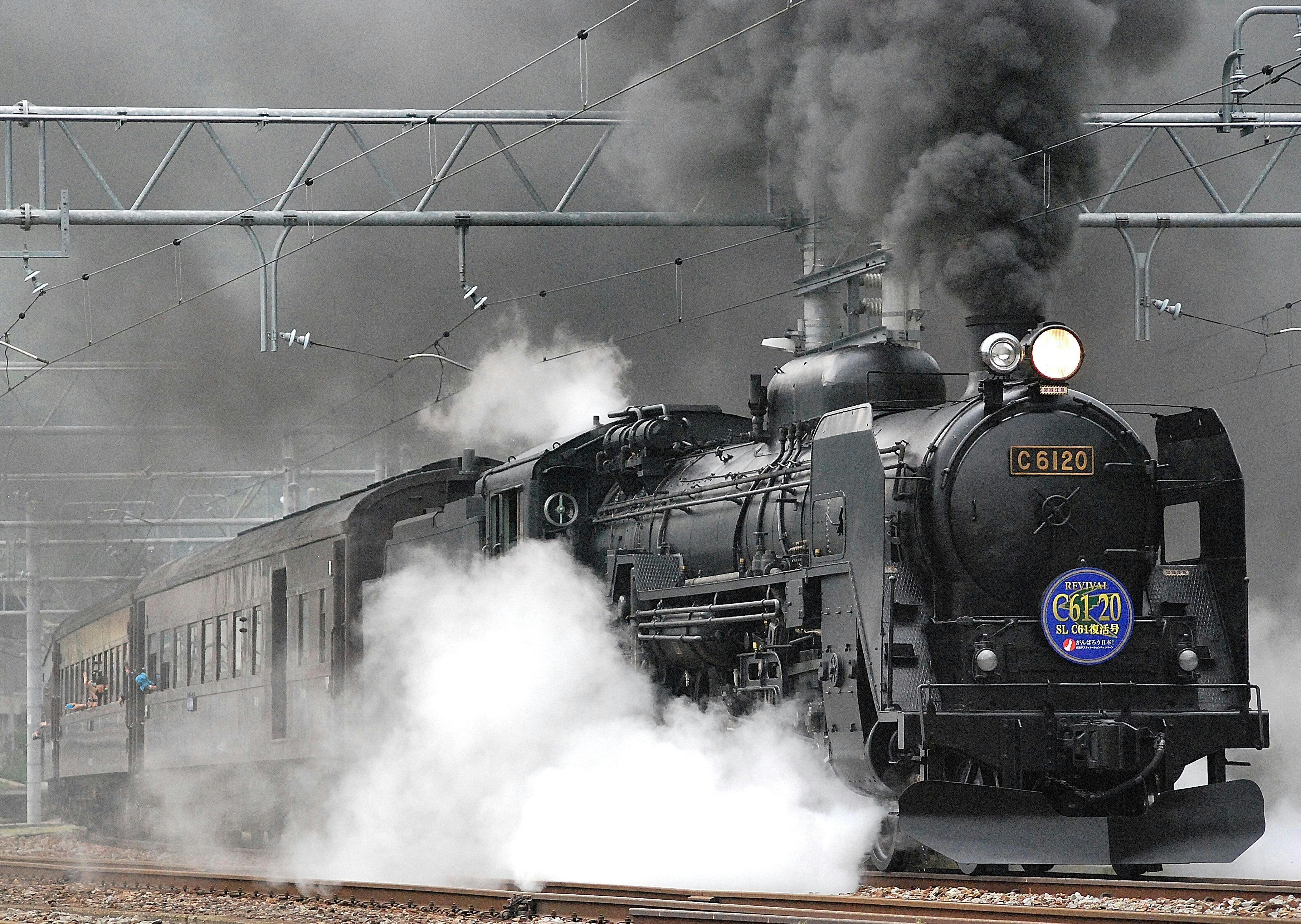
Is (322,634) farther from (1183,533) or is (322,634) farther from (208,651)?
(1183,533)

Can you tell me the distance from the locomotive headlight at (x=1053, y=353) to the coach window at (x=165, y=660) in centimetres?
1426

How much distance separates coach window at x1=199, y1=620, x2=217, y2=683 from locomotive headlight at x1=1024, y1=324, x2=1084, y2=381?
39.7ft

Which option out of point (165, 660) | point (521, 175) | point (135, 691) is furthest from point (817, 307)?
point (135, 691)

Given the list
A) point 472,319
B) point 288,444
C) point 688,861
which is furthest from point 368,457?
point 688,861

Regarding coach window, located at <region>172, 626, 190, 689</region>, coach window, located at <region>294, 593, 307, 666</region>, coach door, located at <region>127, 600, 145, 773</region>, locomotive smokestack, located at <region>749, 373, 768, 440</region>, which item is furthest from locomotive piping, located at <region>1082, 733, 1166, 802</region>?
coach door, located at <region>127, 600, 145, 773</region>

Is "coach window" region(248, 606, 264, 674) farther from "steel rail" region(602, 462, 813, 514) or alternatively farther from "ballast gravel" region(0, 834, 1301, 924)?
"steel rail" region(602, 462, 813, 514)

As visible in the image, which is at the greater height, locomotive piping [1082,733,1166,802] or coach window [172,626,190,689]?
coach window [172,626,190,689]

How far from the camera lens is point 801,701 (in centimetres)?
982

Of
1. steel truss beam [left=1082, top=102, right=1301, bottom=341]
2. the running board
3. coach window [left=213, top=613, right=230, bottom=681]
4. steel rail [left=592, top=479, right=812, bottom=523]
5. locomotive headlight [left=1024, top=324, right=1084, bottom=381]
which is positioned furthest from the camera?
coach window [left=213, top=613, right=230, bottom=681]

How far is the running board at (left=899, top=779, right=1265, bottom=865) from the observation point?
844cm

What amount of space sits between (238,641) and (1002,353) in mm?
11095

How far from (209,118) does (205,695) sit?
7.44 meters

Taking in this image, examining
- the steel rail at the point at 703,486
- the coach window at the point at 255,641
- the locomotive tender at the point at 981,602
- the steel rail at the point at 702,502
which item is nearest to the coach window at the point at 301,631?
the coach window at the point at 255,641

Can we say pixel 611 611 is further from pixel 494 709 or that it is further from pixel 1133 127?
pixel 1133 127
